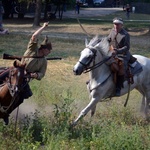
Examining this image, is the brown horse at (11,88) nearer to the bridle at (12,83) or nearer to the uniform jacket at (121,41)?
the bridle at (12,83)

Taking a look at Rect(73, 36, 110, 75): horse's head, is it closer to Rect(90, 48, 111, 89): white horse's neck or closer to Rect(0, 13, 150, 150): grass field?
Rect(90, 48, 111, 89): white horse's neck

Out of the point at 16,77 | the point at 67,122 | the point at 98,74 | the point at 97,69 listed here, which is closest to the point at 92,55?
the point at 97,69

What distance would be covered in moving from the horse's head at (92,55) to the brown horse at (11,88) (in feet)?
5.24

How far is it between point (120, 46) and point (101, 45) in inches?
21.0

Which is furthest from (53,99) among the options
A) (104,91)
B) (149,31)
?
(149,31)

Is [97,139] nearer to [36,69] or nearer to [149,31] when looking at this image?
[36,69]

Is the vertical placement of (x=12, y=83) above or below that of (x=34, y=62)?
below

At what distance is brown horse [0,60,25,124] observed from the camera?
9.55m

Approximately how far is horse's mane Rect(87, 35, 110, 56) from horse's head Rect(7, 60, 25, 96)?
2.22 m

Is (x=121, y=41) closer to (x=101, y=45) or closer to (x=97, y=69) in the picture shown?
(x=101, y=45)

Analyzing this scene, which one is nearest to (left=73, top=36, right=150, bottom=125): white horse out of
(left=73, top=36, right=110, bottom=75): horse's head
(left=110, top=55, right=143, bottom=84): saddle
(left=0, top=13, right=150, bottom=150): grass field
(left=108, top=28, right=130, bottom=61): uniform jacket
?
(left=73, top=36, right=110, bottom=75): horse's head

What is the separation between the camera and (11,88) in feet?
31.4

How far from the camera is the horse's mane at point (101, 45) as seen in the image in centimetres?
1151

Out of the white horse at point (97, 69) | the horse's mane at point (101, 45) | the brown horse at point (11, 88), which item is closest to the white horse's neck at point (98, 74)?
the white horse at point (97, 69)
